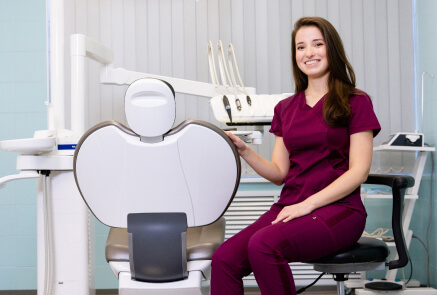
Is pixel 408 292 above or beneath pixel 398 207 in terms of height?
beneath

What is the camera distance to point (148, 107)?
4.23ft

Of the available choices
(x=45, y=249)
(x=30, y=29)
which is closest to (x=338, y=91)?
(x=45, y=249)

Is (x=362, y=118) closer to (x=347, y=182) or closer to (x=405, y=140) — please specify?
(x=347, y=182)

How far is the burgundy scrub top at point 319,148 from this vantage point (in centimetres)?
160

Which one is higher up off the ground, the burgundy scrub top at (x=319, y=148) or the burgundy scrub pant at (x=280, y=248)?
the burgundy scrub top at (x=319, y=148)

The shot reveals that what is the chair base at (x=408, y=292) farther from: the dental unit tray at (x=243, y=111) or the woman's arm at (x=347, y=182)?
the woman's arm at (x=347, y=182)

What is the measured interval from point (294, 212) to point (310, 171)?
0.63ft

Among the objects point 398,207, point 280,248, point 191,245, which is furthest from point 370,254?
point 191,245

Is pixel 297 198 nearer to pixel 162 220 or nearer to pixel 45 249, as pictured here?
pixel 162 220

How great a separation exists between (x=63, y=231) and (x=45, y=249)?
0.31 ft

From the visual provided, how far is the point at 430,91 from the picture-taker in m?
3.11

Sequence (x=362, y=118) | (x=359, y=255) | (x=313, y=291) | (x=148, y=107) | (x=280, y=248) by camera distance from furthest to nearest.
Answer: (x=313, y=291), (x=362, y=118), (x=359, y=255), (x=280, y=248), (x=148, y=107)

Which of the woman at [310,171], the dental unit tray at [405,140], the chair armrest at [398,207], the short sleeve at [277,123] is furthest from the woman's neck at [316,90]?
the dental unit tray at [405,140]

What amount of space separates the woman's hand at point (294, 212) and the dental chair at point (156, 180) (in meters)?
0.21
